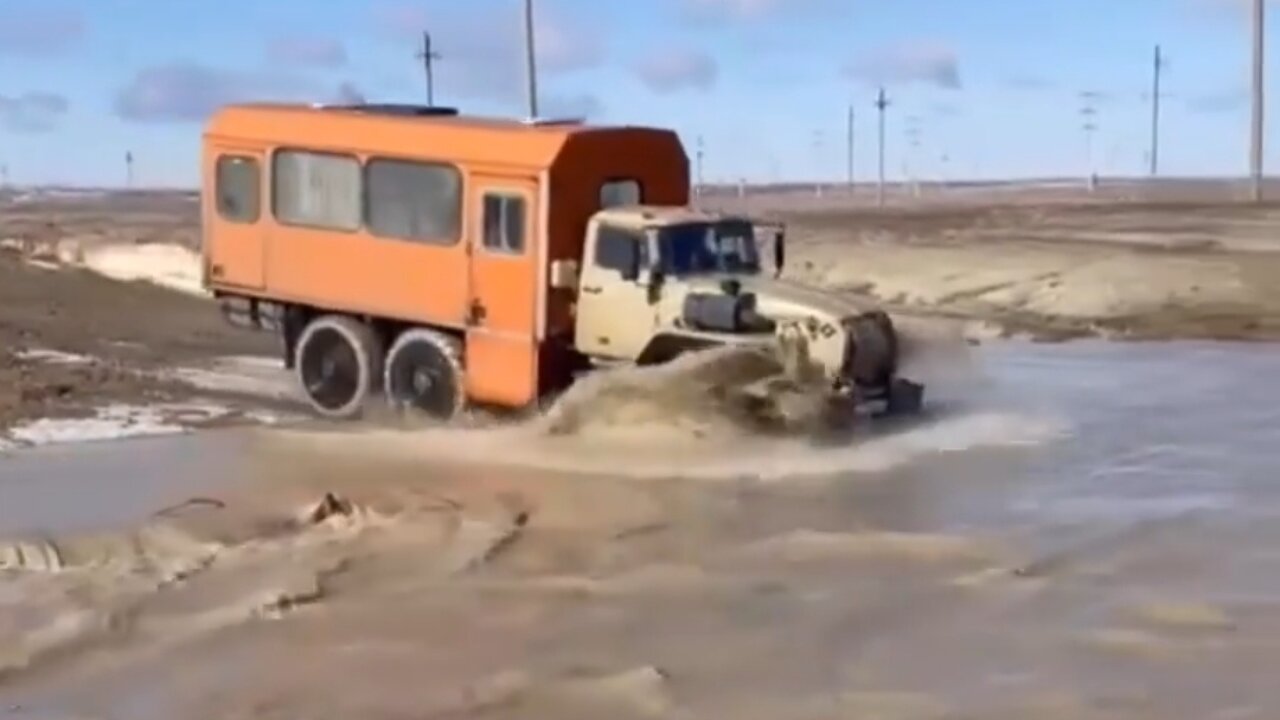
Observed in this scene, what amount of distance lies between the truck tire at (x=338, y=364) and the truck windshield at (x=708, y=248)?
12.1ft

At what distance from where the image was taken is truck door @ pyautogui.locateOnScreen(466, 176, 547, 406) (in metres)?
19.4

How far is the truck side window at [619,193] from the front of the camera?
65.0 ft

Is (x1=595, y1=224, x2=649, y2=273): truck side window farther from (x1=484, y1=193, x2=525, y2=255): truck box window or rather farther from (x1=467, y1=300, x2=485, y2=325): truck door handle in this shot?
(x1=467, y1=300, x2=485, y2=325): truck door handle

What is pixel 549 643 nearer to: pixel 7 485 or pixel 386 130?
pixel 7 485

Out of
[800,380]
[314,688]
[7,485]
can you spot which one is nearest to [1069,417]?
[800,380]

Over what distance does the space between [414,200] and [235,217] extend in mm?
2670

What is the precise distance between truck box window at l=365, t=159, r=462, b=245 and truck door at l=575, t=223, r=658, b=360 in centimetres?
160

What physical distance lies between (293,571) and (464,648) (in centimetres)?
225

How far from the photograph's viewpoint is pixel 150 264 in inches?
1673

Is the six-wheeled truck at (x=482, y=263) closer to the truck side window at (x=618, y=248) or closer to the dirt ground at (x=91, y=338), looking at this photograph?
the truck side window at (x=618, y=248)

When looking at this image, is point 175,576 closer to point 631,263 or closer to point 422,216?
point 631,263

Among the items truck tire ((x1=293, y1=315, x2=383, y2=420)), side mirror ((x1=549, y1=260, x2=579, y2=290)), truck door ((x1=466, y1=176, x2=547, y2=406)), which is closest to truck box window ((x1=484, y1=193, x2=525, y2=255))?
truck door ((x1=466, y1=176, x2=547, y2=406))

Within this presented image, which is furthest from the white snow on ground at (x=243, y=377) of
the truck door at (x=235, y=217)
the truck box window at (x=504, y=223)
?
the truck box window at (x=504, y=223)

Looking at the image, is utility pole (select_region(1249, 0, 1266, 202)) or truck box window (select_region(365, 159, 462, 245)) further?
utility pole (select_region(1249, 0, 1266, 202))
